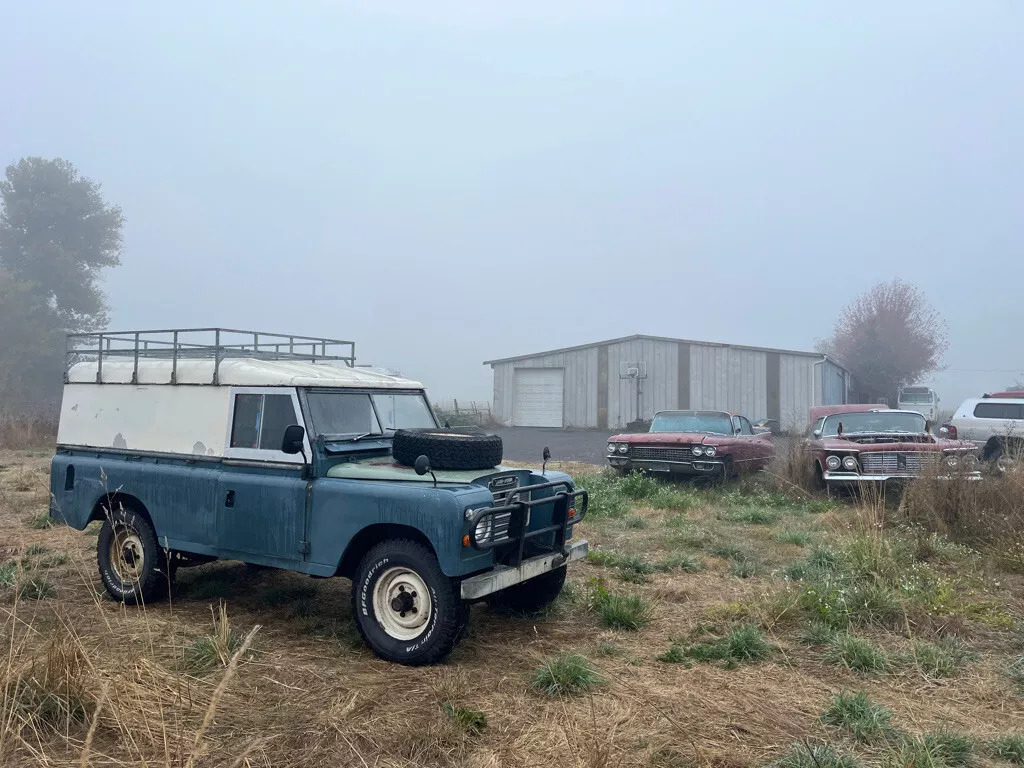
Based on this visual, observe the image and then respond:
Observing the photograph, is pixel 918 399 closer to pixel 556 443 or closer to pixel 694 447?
pixel 556 443

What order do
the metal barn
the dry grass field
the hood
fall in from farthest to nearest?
1. the metal barn
2. the hood
3. the dry grass field

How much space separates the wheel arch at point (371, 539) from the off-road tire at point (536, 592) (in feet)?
4.59

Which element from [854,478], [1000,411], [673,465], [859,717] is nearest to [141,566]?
[859,717]

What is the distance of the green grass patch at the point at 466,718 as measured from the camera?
12.7 ft

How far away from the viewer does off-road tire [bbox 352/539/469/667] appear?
4734 mm

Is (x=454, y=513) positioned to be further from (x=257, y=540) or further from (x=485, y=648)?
(x=257, y=540)

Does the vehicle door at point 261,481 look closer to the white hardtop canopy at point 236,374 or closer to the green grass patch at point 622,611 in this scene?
the white hardtop canopy at point 236,374

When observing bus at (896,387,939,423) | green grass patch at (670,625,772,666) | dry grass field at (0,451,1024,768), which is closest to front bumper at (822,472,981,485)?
dry grass field at (0,451,1024,768)

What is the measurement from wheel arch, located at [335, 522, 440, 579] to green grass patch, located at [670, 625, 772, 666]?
1.88 metres

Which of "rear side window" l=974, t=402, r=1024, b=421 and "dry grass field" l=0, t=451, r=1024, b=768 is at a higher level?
"rear side window" l=974, t=402, r=1024, b=421

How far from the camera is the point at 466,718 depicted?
3.96m

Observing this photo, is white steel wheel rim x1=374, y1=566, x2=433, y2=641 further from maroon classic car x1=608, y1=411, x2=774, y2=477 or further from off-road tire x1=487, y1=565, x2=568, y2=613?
maroon classic car x1=608, y1=411, x2=774, y2=477

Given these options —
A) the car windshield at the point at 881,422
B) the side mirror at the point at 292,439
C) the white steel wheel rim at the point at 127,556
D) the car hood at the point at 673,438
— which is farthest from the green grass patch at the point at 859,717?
the car windshield at the point at 881,422

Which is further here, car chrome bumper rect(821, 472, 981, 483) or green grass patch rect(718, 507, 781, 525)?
car chrome bumper rect(821, 472, 981, 483)
